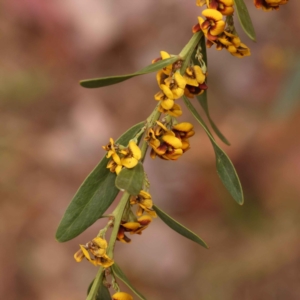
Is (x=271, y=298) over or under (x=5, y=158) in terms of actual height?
under

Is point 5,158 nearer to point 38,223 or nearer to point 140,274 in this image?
point 38,223

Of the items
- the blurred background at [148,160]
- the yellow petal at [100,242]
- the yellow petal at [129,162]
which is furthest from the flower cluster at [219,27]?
the blurred background at [148,160]

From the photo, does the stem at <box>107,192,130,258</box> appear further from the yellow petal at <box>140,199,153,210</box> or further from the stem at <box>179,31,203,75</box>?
the stem at <box>179,31,203,75</box>

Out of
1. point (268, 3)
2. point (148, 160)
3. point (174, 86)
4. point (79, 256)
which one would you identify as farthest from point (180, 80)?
point (148, 160)

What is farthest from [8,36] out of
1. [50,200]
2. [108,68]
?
[50,200]

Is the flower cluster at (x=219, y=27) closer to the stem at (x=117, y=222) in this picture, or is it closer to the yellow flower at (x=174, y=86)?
the yellow flower at (x=174, y=86)

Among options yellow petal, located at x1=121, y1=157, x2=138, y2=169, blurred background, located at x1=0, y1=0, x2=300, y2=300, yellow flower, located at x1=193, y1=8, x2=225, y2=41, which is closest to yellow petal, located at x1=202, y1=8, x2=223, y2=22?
yellow flower, located at x1=193, y1=8, x2=225, y2=41

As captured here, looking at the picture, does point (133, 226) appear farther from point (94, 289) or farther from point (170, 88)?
point (170, 88)
